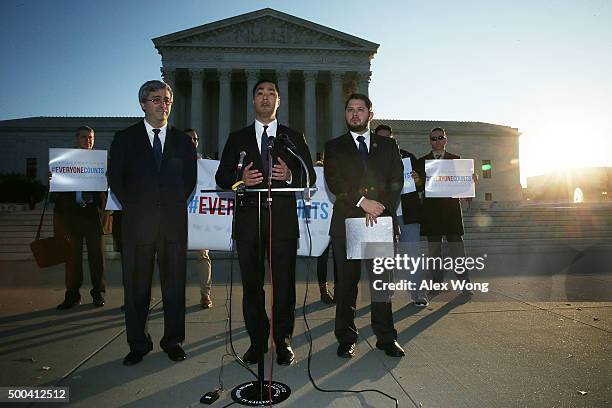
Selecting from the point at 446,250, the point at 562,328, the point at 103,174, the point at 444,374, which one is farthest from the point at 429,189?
the point at 103,174

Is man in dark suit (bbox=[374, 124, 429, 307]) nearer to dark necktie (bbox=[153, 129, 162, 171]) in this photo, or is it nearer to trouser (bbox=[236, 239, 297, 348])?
trouser (bbox=[236, 239, 297, 348])

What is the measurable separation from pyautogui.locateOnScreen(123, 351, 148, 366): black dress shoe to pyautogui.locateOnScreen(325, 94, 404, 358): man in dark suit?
1882mm

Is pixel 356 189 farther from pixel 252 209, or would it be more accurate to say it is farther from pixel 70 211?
pixel 70 211

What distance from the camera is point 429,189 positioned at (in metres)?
6.48

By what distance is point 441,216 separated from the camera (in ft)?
21.6

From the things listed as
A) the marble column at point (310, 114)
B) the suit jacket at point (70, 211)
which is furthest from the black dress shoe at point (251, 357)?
the marble column at point (310, 114)

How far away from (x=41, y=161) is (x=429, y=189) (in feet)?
167

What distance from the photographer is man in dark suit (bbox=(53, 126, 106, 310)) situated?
5.96 metres

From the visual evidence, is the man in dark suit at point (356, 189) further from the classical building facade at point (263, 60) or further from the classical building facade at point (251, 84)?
the classical building facade at point (263, 60)

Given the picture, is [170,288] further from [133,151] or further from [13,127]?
[13,127]

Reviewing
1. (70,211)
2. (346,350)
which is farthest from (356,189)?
(70,211)

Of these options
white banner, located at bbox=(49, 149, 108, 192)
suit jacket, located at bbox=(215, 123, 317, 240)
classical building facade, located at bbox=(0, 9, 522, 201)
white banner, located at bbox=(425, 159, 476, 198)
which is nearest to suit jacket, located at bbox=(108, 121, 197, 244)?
suit jacket, located at bbox=(215, 123, 317, 240)

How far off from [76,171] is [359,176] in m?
4.71

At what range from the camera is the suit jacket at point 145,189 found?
12.0 feet
